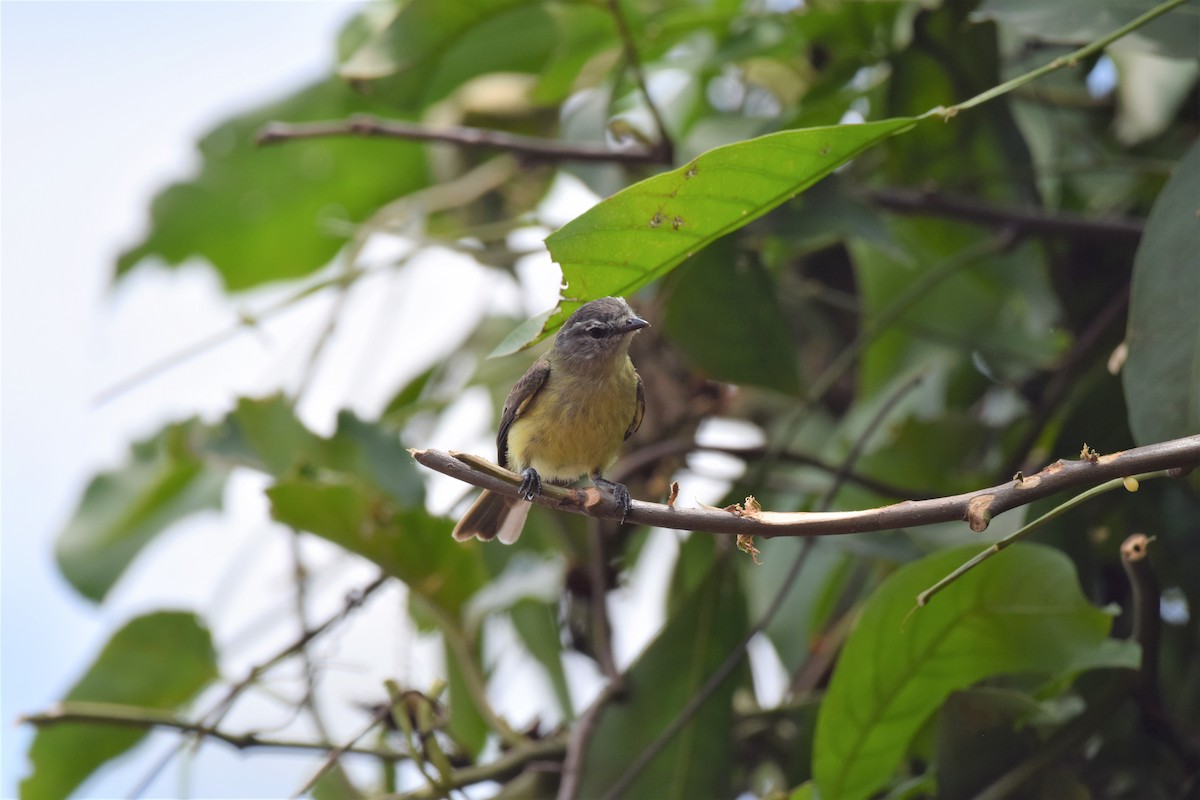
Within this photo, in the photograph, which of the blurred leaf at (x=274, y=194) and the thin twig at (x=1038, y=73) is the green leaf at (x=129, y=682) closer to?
the blurred leaf at (x=274, y=194)

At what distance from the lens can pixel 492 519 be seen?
298 cm

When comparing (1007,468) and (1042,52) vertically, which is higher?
(1042,52)

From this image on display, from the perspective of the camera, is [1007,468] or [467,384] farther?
[467,384]

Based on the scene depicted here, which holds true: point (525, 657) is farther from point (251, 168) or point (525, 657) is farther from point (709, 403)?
point (251, 168)

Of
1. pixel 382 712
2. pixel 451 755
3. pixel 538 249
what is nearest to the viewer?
pixel 382 712

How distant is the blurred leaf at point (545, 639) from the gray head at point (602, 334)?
1.04 meters

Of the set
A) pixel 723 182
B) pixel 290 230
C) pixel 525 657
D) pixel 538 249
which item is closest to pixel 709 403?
pixel 538 249

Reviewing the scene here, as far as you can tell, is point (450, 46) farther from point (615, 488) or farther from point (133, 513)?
point (133, 513)

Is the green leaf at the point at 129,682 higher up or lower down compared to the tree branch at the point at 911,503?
lower down

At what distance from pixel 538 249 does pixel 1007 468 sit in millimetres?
1425

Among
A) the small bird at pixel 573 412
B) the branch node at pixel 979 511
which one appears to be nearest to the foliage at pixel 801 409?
the small bird at pixel 573 412

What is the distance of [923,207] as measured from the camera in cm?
308

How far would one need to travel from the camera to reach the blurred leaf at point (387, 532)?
270 cm

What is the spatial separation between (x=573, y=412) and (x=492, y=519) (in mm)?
397
